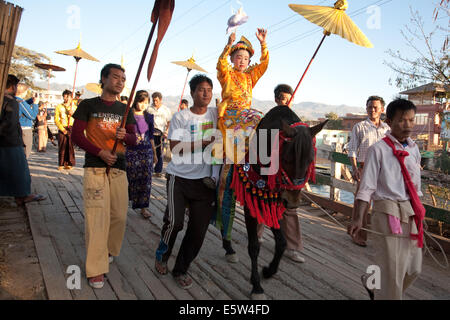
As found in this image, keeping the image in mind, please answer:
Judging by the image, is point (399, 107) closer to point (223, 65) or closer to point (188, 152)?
point (188, 152)

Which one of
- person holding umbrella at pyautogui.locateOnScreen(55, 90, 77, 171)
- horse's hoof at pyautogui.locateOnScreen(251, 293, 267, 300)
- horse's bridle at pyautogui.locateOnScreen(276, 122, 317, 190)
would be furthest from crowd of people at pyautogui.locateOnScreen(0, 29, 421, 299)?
person holding umbrella at pyautogui.locateOnScreen(55, 90, 77, 171)

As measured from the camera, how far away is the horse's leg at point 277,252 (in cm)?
313

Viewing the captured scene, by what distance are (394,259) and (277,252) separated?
1167 mm

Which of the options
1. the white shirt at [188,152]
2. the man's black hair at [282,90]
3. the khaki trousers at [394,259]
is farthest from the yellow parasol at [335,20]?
the khaki trousers at [394,259]

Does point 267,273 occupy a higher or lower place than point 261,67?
lower

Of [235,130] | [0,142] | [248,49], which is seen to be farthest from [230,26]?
[0,142]

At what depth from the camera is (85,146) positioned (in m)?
2.79

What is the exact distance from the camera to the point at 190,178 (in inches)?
116

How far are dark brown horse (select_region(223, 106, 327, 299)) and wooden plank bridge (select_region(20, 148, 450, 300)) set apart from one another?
390 mm

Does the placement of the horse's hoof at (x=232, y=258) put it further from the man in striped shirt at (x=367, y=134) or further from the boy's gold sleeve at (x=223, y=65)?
the boy's gold sleeve at (x=223, y=65)

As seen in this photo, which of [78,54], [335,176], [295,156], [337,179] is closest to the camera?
[295,156]

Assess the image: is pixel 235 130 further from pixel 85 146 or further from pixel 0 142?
pixel 0 142

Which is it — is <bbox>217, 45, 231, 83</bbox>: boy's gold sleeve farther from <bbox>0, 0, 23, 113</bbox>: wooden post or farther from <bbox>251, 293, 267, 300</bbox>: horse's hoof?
<bbox>251, 293, 267, 300</bbox>: horse's hoof

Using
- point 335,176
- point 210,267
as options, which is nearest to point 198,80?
point 210,267
